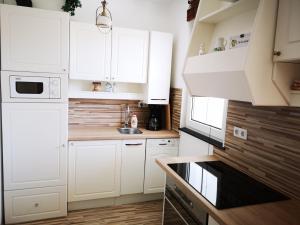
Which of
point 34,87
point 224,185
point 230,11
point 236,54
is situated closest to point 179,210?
point 224,185

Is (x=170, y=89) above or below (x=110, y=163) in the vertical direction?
above

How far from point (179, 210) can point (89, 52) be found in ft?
6.52

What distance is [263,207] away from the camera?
4.63ft

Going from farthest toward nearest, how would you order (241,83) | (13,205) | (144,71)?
(144,71), (13,205), (241,83)

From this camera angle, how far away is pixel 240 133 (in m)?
2.00

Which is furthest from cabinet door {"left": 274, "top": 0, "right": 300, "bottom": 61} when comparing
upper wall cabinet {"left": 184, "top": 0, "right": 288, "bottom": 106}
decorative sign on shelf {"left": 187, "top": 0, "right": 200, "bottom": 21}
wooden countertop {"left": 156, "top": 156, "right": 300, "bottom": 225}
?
decorative sign on shelf {"left": 187, "top": 0, "right": 200, "bottom": 21}

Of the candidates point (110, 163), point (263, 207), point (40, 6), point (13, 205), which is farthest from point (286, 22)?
point (13, 205)

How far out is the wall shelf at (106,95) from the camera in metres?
3.03

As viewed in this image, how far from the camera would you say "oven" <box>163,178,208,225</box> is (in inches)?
59.5

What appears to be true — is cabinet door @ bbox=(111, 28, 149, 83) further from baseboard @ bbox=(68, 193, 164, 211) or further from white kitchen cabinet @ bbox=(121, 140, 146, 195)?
baseboard @ bbox=(68, 193, 164, 211)

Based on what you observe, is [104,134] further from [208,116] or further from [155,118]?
[208,116]

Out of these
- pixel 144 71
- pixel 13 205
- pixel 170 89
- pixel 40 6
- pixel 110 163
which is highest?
pixel 40 6

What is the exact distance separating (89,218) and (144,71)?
1.84 metres

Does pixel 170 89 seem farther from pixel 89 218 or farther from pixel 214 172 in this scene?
pixel 89 218
